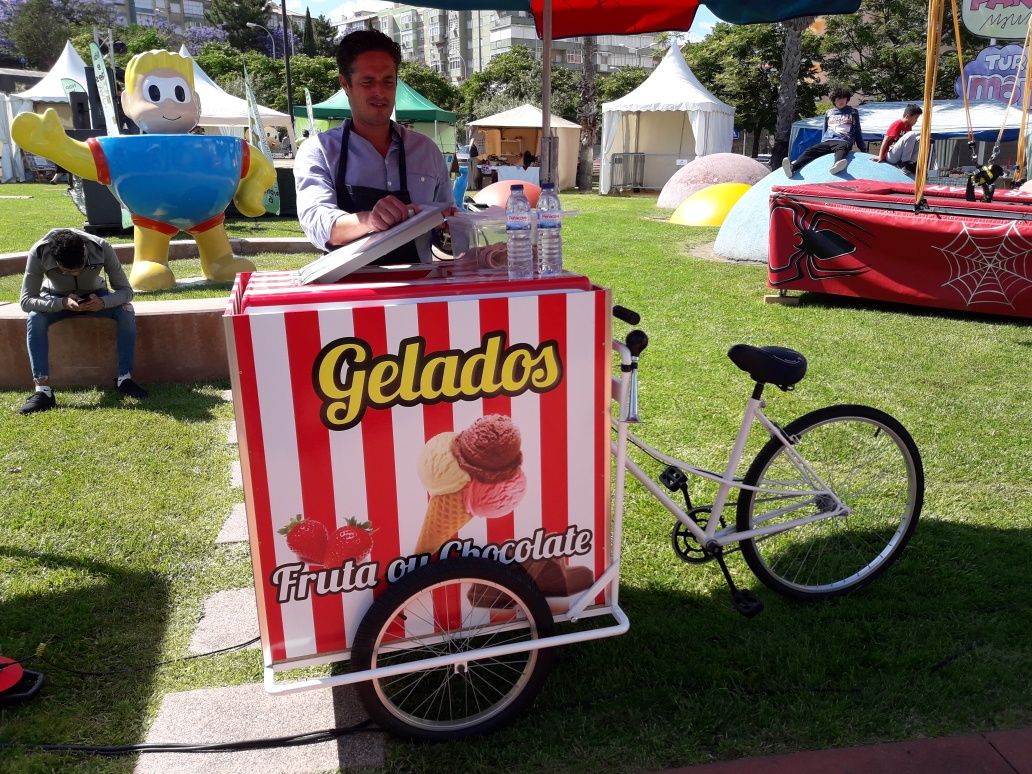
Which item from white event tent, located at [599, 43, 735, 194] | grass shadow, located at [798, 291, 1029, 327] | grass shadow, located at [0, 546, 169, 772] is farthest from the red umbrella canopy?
white event tent, located at [599, 43, 735, 194]

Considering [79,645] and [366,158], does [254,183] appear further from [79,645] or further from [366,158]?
[79,645]

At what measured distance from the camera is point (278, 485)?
7.04 ft

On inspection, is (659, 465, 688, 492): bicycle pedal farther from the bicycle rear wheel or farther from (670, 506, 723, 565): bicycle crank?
the bicycle rear wheel

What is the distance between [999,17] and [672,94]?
366 inches

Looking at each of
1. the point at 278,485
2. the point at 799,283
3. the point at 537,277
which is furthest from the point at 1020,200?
the point at 278,485

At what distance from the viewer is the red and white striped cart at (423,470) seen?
6.97 feet

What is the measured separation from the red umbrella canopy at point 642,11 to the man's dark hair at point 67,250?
2981mm

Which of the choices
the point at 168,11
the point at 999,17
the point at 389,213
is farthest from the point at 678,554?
the point at 168,11

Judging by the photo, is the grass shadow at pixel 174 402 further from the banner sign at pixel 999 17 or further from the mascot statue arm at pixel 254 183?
the banner sign at pixel 999 17

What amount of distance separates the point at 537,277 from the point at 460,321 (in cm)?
38

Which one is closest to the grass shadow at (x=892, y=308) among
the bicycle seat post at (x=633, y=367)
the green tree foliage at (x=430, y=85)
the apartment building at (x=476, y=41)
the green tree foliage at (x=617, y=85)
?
the bicycle seat post at (x=633, y=367)

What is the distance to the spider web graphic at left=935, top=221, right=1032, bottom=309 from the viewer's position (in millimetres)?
6899

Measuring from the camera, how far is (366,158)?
3.22m

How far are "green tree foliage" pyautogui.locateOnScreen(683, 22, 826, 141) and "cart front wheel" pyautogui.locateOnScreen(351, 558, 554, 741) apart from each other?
116 ft
